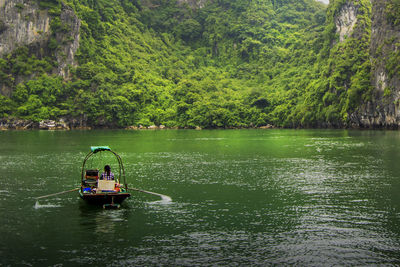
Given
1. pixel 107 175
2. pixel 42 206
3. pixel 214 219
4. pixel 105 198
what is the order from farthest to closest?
pixel 107 175 < pixel 42 206 < pixel 105 198 < pixel 214 219

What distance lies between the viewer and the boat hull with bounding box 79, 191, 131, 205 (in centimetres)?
2653

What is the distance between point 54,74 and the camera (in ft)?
582

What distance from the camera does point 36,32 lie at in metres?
175

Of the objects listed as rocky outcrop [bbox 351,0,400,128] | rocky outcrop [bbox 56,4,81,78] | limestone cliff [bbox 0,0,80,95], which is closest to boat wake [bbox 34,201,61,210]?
rocky outcrop [bbox 351,0,400,128]

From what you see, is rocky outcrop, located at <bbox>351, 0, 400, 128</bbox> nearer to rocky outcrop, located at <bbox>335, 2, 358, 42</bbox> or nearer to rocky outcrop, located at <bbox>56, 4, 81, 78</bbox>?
rocky outcrop, located at <bbox>335, 2, 358, 42</bbox>

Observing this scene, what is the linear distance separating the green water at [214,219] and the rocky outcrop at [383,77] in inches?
3229

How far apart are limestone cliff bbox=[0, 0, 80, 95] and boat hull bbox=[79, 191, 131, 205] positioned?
516 ft

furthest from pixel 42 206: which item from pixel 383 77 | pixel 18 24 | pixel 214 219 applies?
pixel 18 24

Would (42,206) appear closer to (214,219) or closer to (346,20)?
(214,219)

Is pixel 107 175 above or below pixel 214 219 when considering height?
above

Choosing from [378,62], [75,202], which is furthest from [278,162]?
[378,62]

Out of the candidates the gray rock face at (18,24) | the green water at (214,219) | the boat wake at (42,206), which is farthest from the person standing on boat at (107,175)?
the gray rock face at (18,24)

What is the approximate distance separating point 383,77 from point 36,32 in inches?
5132

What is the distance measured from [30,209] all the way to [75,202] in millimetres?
3047
